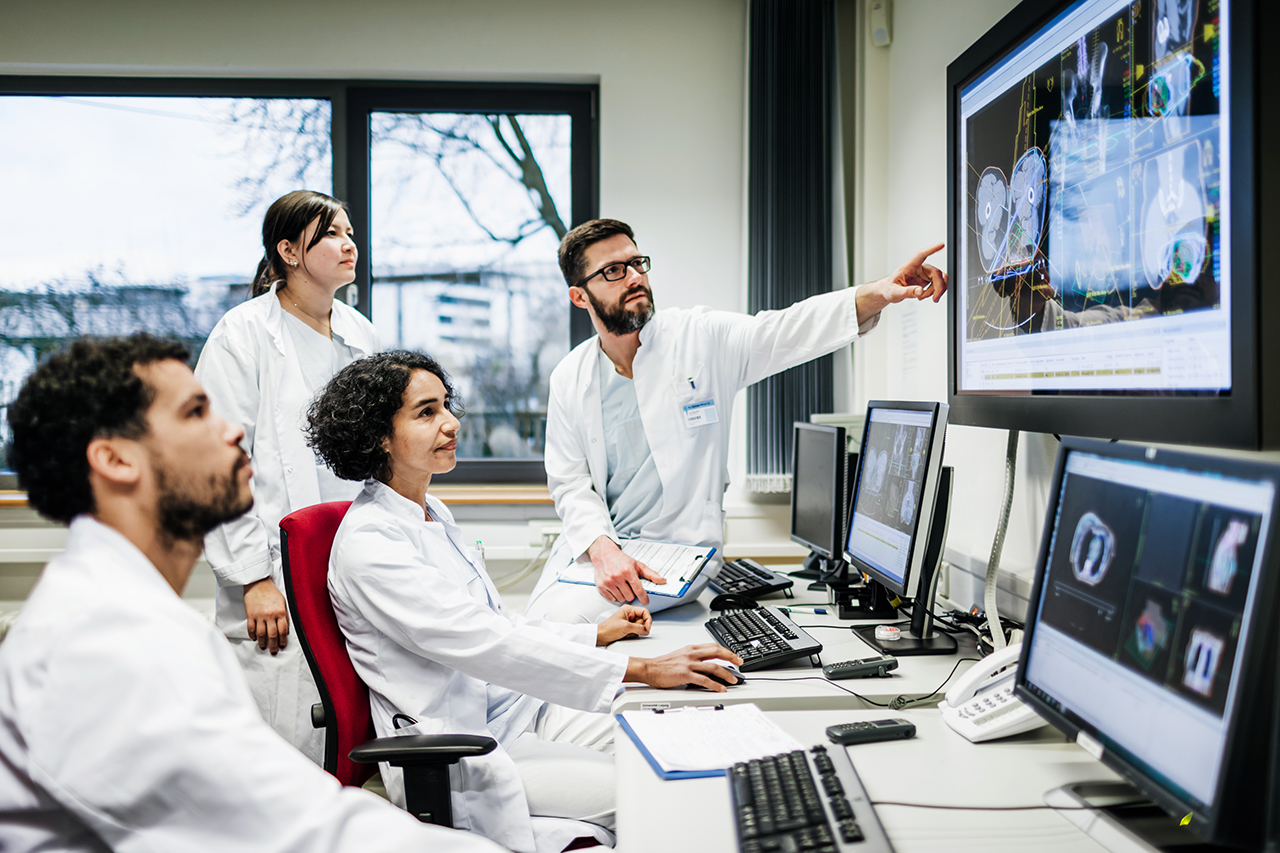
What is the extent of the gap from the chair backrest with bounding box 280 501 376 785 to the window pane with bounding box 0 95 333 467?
216 centimetres

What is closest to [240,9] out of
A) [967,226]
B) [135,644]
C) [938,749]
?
[967,226]

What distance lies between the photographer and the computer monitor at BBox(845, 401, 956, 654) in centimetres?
139

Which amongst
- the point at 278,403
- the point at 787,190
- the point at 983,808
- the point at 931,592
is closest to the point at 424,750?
the point at 983,808

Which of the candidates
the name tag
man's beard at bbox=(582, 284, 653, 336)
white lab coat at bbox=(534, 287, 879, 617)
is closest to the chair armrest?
white lab coat at bbox=(534, 287, 879, 617)

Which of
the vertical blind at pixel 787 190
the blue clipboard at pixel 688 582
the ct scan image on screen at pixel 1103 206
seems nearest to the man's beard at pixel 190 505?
the blue clipboard at pixel 688 582

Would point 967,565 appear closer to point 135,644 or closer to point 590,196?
point 135,644

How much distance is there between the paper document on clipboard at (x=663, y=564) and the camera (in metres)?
1.77

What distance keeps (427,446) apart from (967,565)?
4.08 feet

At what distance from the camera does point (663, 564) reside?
1.87 meters
